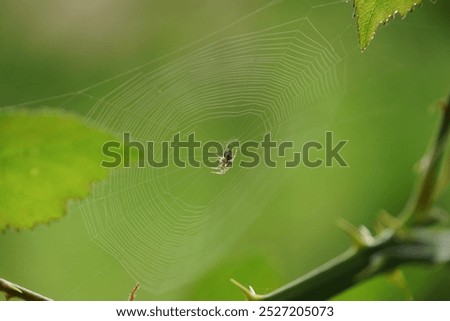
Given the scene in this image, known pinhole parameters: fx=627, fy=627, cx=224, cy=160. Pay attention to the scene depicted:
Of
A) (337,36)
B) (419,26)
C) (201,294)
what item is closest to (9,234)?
(201,294)

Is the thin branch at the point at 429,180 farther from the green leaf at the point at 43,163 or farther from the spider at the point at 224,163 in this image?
the spider at the point at 224,163

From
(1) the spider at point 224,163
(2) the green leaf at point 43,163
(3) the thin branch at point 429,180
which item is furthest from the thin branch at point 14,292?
(1) the spider at point 224,163

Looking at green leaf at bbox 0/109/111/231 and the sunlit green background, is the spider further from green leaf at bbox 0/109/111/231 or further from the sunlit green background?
green leaf at bbox 0/109/111/231

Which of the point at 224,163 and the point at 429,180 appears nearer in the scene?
the point at 429,180

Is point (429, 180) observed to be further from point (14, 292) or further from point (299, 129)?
point (299, 129)

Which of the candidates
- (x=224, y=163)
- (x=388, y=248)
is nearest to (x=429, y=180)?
(x=388, y=248)

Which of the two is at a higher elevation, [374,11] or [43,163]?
[374,11]
